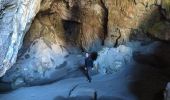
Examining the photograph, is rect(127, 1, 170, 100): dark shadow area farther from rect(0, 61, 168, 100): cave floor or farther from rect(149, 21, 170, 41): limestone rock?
rect(149, 21, 170, 41): limestone rock

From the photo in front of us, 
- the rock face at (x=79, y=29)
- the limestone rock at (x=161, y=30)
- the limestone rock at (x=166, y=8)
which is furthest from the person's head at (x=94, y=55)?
the limestone rock at (x=166, y=8)

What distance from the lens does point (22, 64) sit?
2358 centimetres

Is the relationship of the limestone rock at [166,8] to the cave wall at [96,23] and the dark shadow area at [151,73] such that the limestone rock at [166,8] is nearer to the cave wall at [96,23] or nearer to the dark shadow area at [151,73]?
the cave wall at [96,23]

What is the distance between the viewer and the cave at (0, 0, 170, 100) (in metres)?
19.3

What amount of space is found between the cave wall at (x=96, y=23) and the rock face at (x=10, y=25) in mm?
8745

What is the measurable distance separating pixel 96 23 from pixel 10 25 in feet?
39.5

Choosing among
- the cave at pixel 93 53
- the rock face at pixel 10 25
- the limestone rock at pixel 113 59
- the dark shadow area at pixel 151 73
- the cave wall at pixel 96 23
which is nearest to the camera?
the rock face at pixel 10 25

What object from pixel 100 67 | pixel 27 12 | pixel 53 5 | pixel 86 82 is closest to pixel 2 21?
pixel 27 12

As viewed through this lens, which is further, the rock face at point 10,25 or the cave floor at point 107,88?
the cave floor at point 107,88

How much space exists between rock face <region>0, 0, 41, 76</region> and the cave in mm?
3653

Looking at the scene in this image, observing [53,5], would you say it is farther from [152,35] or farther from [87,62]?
[152,35]

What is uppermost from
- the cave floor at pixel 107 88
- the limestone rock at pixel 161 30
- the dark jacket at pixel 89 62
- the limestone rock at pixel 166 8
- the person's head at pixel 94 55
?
the limestone rock at pixel 166 8

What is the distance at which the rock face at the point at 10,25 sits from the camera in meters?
13.1

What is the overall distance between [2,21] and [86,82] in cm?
887
